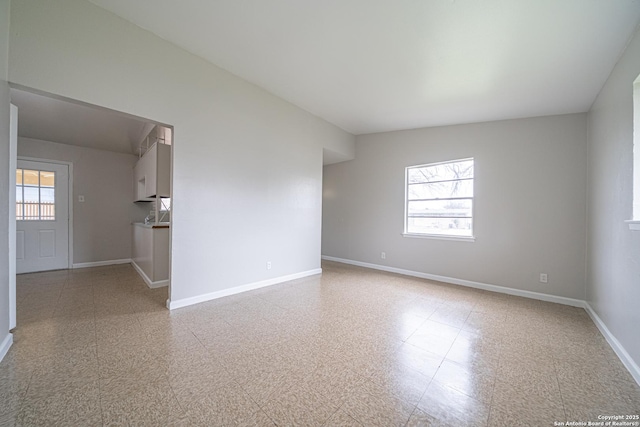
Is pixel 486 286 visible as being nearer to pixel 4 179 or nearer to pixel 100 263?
pixel 4 179

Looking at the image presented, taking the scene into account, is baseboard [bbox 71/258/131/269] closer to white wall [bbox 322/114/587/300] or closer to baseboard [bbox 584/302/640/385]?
white wall [bbox 322/114/587/300]

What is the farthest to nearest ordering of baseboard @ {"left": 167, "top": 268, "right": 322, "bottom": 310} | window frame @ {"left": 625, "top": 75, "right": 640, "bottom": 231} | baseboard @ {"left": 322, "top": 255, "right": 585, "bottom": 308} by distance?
1. baseboard @ {"left": 322, "top": 255, "right": 585, "bottom": 308}
2. baseboard @ {"left": 167, "top": 268, "right": 322, "bottom": 310}
3. window frame @ {"left": 625, "top": 75, "right": 640, "bottom": 231}

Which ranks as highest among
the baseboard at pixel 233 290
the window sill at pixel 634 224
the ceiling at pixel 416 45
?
the ceiling at pixel 416 45

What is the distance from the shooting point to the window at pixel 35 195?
14.5 feet

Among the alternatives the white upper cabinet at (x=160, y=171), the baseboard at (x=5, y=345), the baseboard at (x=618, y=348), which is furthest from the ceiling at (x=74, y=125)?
the baseboard at (x=618, y=348)

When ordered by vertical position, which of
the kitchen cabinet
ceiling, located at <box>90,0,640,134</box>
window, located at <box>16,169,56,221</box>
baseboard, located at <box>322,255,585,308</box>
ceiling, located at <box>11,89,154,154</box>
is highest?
ceiling, located at <box>90,0,640,134</box>

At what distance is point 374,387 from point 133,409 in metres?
1.45

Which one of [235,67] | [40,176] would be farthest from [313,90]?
[40,176]

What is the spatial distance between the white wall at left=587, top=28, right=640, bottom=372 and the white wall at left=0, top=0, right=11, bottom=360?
4.82 metres

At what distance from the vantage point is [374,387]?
1623 millimetres

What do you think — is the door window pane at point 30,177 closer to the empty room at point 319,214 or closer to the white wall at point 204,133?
the empty room at point 319,214

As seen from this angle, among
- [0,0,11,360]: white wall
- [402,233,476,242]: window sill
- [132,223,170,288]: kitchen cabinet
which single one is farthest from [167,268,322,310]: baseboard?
[402,233,476,242]: window sill

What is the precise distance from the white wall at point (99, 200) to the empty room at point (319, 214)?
0.05 metres

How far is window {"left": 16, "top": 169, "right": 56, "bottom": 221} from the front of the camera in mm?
4406
